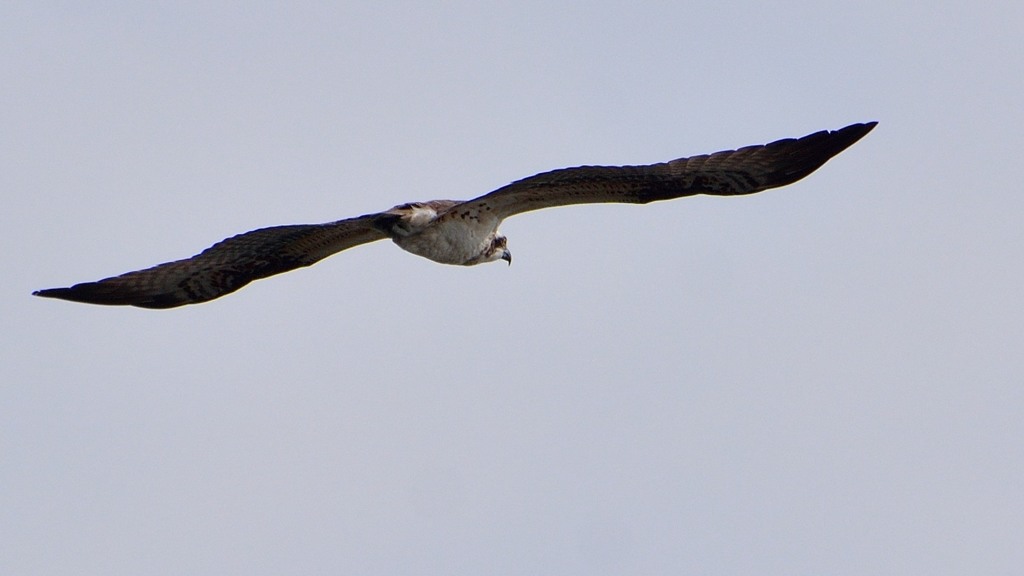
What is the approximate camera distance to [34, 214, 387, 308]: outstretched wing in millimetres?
14375

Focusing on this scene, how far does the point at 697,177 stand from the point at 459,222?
2.28m

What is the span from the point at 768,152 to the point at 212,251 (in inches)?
189

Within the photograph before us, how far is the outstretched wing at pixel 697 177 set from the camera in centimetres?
1317

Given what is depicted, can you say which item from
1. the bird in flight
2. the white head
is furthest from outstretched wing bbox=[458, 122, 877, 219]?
the white head

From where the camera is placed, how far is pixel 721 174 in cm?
1362

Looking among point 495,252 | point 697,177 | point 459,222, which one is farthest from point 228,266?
point 697,177

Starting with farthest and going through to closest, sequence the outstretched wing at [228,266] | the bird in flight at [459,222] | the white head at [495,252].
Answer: the white head at [495,252] < the outstretched wing at [228,266] < the bird in flight at [459,222]

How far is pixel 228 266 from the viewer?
14703 mm

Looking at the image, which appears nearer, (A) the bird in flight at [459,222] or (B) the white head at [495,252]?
(A) the bird in flight at [459,222]

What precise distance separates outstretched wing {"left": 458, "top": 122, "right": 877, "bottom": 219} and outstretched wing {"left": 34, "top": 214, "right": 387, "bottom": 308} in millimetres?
1565

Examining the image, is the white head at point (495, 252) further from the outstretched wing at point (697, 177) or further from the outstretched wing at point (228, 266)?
the outstretched wing at point (697, 177)

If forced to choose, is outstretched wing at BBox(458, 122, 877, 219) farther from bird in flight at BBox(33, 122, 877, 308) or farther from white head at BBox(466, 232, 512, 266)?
white head at BBox(466, 232, 512, 266)

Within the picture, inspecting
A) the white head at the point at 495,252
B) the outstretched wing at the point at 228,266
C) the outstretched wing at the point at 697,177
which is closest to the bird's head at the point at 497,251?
the white head at the point at 495,252

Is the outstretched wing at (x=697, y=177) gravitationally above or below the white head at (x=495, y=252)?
above
